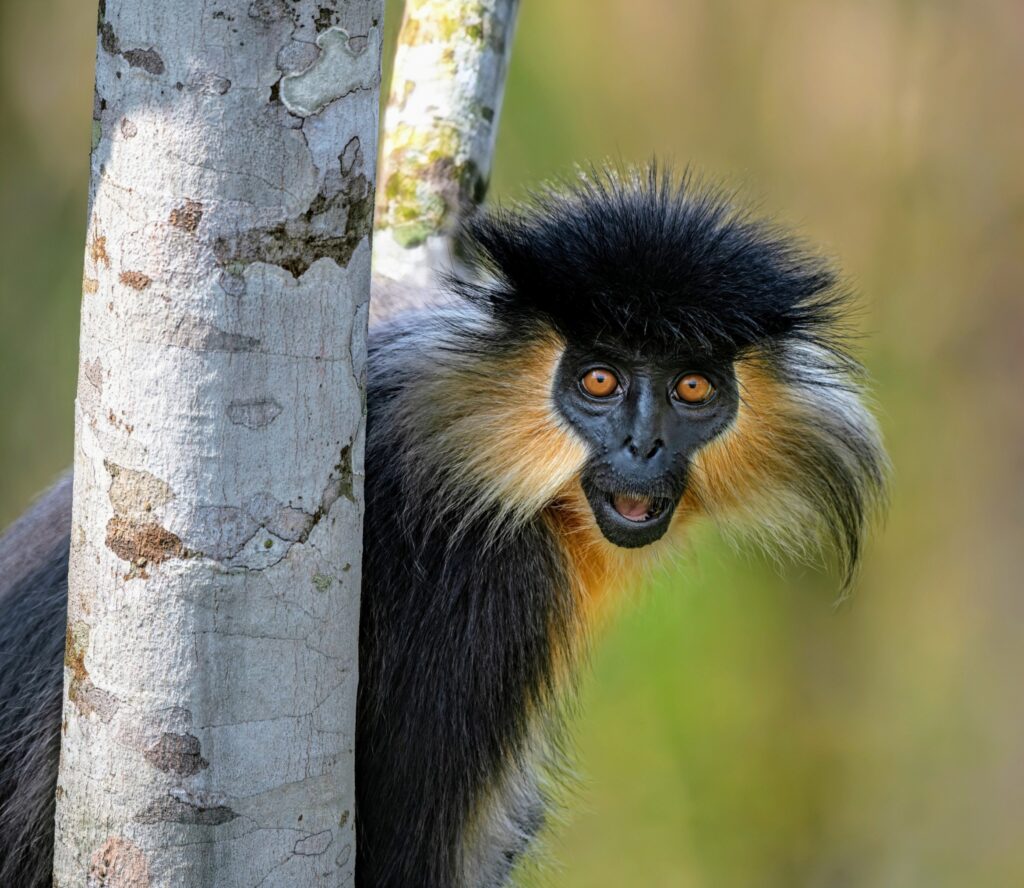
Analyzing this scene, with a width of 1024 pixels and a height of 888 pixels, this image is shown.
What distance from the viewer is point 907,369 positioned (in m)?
7.87

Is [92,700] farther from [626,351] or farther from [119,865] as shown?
[626,351]

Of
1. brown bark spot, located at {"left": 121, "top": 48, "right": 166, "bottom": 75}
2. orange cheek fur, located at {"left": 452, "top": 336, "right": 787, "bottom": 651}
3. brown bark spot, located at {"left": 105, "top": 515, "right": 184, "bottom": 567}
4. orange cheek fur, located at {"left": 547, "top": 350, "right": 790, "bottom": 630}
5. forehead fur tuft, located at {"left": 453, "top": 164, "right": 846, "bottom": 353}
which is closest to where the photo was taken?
brown bark spot, located at {"left": 121, "top": 48, "right": 166, "bottom": 75}

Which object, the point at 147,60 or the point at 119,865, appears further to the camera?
the point at 119,865

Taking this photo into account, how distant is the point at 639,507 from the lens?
306 centimetres

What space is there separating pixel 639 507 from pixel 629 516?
0.05m

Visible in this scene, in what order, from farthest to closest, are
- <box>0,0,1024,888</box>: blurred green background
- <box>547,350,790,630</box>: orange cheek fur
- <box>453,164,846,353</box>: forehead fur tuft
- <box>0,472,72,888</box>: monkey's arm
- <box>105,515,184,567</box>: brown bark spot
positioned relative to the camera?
<box>0,0,1024,888</box>: blurred green background → <box>547,350,790,630</box>: orange cheek fur → <box>453,164,846,353</box>: forehead fur tuft → <box>0,472,72,888</box>: monkey's arm → <box>105,515,184,567</box>: brown bark spot

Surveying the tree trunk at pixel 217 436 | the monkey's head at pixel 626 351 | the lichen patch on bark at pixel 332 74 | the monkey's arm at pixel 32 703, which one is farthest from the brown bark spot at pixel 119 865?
the monkey's head at pixel 626 351

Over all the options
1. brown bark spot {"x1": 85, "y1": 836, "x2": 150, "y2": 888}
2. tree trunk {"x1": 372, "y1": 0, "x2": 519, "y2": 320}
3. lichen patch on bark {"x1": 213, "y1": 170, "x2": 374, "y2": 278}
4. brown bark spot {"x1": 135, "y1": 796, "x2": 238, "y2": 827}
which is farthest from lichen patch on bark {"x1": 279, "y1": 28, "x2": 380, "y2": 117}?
tree trunk {"x1": 372, "y1": 0, "x2": 519, "y2": 320}

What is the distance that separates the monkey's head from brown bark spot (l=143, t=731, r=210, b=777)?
121 centimetres

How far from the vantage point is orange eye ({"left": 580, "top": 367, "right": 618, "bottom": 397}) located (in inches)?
120

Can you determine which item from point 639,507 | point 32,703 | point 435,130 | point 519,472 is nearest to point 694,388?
point 639,507

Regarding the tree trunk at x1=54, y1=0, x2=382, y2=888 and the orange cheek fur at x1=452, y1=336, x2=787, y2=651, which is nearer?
the tree trunk at x1=54, y1=0, x2=382, y2=888

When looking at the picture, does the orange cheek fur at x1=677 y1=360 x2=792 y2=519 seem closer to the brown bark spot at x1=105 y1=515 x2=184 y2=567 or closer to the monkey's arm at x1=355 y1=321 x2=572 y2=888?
the monkey's arm at x1=355 y1=321 x2=572 y2=888

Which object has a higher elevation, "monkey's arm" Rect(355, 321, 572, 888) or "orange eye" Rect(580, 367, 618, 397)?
"orange eye" Rect(580, 367, 618, 397)
